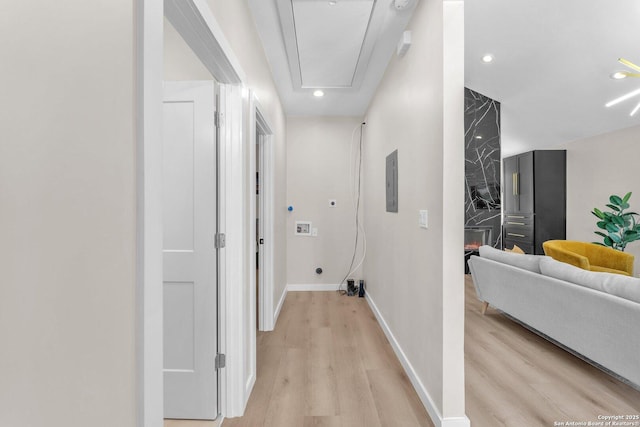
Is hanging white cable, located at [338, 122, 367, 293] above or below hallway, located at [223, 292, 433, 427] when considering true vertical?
above

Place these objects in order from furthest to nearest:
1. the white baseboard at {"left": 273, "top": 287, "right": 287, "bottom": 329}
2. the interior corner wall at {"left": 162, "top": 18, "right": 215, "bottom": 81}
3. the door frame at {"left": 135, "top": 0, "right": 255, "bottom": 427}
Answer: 1. the white baseboard at {"left": 273, "top": 287, "right": 287, "bottom": 329}
2. the interior corner wall at {"left": 162, "top": 18, "right": 215, "bottom": 81}
3. the door frame at {"left": 135, "top": 0, "right": 255, "bottom": 427}

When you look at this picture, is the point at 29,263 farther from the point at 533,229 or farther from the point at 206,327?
the point at 533,229

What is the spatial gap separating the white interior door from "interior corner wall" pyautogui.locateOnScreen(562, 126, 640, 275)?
605 centimetres

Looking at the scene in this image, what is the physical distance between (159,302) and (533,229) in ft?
21.1

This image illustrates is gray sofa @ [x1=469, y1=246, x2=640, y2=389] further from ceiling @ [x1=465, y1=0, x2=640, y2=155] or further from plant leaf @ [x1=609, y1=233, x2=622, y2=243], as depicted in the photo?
plant leaf @ [x1=609, y1=233, x2=622, y2=243]

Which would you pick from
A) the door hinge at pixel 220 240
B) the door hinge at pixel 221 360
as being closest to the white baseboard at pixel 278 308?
the door hinge at pixel 221 360

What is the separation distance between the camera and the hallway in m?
1.80

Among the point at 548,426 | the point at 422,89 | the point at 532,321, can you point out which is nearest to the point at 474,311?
the point at 532,321

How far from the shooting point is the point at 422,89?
6.40 feet

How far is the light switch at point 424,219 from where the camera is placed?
6.19 ft

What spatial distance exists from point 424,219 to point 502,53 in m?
3.15

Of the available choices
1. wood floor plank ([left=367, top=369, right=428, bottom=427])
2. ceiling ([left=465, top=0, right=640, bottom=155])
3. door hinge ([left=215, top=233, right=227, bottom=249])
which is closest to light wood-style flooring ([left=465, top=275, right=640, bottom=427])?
wood floor plank ([left=367, top=369, right=428, bottom=427])

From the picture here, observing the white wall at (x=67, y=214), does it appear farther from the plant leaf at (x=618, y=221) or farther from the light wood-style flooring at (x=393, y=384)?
the plant leaf at (x=618, y=221)

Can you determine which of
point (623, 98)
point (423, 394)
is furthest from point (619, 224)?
point (423, 394)
